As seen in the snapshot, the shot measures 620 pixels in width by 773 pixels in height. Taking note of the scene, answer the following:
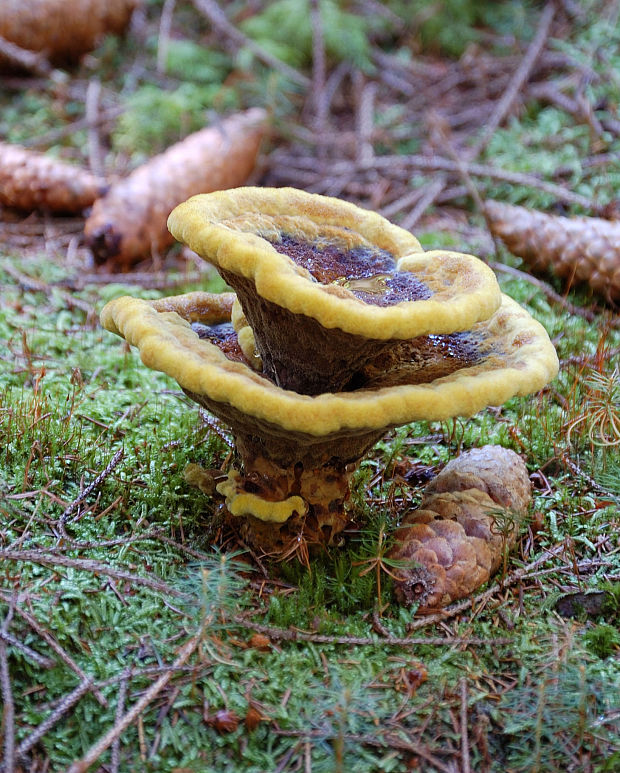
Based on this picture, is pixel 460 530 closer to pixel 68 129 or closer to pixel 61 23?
pixel 68 129

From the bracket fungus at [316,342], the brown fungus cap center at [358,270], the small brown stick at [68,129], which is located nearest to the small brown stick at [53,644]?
the bracket fungus at [316,342]

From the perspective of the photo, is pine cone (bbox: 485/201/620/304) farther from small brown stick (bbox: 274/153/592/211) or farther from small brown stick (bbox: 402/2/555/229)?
small brown stick (bbox: 402/2/555/229)

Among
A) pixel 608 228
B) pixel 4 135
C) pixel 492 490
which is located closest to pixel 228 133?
pixel 4 135

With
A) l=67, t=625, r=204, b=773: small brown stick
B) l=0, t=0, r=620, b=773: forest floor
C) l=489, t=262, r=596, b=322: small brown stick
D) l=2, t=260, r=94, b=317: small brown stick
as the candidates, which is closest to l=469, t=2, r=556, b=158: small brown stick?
l=0, t=0, r=620, b=773: forest floor

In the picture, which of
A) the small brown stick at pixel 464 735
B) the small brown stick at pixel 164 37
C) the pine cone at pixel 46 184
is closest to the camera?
the small brown stick at pixel 464 735

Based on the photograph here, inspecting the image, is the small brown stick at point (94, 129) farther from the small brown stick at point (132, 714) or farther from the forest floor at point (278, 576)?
the small brown stick at point (132, 714)

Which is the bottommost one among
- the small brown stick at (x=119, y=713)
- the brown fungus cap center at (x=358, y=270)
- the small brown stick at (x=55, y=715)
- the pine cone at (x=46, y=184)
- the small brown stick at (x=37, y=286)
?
the small brown stick at (x=37, y=286)
